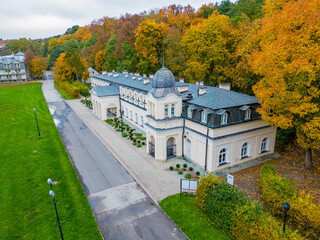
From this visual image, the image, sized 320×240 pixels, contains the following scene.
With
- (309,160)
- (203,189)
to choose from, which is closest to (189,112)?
(203,189)

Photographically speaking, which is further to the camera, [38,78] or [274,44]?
[38,78]

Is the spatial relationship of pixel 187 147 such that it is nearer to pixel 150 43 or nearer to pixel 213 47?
pixel 213 47

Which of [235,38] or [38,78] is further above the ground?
[235,38]

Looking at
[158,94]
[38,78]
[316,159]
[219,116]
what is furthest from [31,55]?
[316,159]

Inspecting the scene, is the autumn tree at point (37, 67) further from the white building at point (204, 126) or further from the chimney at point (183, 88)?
the chimney at point (183, 88)

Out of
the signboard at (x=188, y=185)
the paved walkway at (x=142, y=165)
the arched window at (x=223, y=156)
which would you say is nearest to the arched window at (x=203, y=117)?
the arched window at (x=223, y=156)

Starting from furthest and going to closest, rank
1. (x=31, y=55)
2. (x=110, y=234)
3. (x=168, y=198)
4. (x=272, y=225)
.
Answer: (x=31, y=55) → (x=168, y=198) → (x=110, y=234) → (x=272, y=225)

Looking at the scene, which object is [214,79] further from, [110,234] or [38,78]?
[38,78]

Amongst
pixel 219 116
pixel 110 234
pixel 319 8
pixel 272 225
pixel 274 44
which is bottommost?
pixel 110 234
